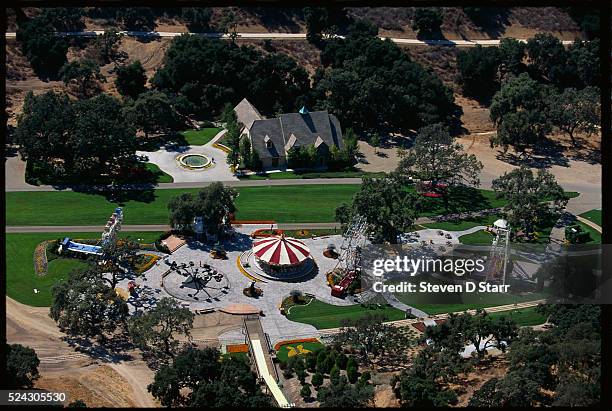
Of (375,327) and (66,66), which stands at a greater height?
(66,66)

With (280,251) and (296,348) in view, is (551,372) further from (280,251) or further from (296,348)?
(280,251)

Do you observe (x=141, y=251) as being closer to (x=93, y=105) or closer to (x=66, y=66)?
(x=93, y=105)

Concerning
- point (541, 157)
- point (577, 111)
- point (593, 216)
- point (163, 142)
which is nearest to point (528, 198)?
point (593, 216)

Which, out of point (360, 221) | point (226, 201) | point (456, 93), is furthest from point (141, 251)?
point (456, 93)

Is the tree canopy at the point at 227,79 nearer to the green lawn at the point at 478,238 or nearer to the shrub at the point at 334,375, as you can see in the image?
the green lawn at the point at 478,238

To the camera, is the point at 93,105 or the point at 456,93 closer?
the point at 93,105
